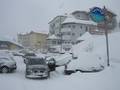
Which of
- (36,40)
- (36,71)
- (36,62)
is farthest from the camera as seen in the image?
(36,40)

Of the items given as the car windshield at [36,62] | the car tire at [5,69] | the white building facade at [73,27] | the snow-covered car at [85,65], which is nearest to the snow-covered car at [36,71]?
the car windshield at [36,62]

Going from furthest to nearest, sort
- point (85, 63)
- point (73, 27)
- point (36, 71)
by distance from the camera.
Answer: point (73, 27)
point (85, 63)
point (36, 71)

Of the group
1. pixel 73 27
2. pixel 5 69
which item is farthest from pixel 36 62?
pixel 73 27

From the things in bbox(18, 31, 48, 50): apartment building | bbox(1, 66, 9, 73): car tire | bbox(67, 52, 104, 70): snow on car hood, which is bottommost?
bbox(1, 66, 9, 73): car tire

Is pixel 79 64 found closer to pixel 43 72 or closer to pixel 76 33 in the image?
pixel 43 72

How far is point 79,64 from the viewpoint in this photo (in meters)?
14.4

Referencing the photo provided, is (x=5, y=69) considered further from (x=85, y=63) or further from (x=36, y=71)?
(x=85, y=63)

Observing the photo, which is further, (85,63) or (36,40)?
(36,40)

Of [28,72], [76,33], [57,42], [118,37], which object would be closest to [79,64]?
[28,72]

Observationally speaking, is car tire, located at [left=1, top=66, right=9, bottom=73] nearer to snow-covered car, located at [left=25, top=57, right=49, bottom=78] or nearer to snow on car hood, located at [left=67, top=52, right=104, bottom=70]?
snow-covered car, located at [left=25, top=57, right=49, bottom=78]

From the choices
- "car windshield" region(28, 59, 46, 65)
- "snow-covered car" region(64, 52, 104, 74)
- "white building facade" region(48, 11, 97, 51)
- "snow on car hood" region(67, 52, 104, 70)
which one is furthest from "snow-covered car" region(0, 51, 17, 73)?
"white building facade" region(48, 11, 97, 51)

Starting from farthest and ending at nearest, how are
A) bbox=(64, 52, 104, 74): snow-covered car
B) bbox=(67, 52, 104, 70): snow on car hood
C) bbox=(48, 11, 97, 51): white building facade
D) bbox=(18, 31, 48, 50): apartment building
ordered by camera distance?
bbox=(18, 31, 48, 50): apartment building → bbox=(48, 11, 97, 51): white building facade → bbox=(67, 52, 104, 70): snow on car hood → bbox=(64, 52, 104, 74): snow-covered car

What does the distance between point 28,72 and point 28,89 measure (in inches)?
154

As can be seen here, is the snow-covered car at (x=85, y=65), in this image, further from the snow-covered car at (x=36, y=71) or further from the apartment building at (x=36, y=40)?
the apartment building at (x=36, y=40)
